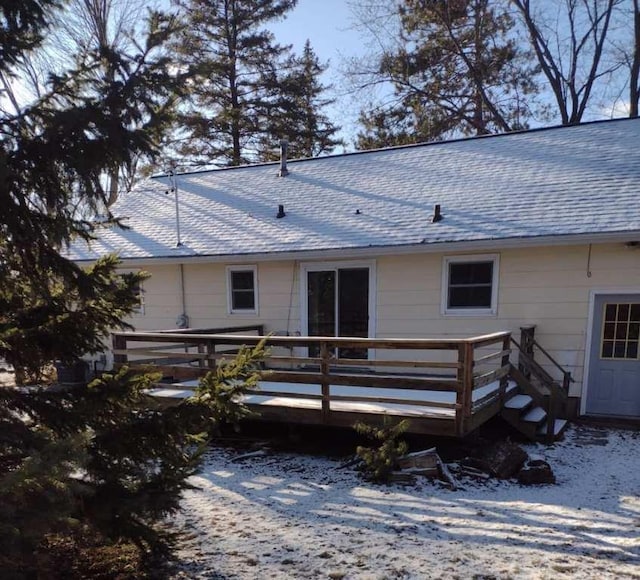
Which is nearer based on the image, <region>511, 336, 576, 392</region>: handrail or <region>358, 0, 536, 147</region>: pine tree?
<region>511, 336, 576, 392</region>: handrail

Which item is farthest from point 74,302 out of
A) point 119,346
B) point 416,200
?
point 416,200

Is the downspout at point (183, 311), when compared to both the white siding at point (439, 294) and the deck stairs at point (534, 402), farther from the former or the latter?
the deck stairs at point (534, 402)

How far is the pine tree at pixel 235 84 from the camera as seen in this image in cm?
1902

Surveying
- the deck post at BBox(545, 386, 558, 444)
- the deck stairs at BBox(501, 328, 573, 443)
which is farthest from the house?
the deck post at BBox(545, 386, 558, 444)

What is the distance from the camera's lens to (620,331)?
6699mm

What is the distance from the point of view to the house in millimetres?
6758

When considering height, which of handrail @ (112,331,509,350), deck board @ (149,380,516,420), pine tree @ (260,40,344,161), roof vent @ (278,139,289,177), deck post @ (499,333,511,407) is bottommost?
deck board @ (149,380,516,420)

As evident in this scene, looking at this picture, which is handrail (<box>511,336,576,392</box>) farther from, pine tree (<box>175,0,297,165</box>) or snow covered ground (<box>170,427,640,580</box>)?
pine tree (<box>175,0,297,165</box>)

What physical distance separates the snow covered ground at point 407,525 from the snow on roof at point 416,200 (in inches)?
146

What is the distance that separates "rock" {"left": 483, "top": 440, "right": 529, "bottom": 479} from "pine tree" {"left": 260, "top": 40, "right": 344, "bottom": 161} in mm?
17123

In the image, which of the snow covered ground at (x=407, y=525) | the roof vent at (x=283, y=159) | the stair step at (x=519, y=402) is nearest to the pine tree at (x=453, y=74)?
the roof vent at (x=283, y=159)

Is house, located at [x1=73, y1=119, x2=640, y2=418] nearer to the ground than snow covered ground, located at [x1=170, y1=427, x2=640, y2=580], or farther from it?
farther from it

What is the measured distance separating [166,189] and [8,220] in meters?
10.9

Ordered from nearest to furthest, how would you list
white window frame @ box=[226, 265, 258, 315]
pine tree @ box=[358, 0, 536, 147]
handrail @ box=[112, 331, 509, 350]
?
handrail @ box=[112, 331, 509, 350] < white window frame @ box=[226, 265, 258, 315] < pine tree @ box=[358, 0, 536, 147]
